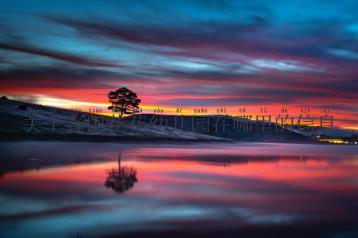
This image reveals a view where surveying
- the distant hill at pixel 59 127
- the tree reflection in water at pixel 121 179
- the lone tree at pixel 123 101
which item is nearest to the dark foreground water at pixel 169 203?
the tree reflection in water at pixel 121 179

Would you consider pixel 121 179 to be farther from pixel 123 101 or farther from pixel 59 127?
pixel 123 101

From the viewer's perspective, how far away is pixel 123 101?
93.3m

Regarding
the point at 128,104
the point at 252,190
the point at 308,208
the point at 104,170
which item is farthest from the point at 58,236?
the point at 128,104

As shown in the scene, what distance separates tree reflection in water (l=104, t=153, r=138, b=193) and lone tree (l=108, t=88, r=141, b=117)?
71412 millimetres

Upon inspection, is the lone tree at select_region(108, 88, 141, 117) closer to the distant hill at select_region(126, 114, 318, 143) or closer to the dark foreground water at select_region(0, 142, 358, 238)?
the distant hill at select_region(126, 114, 318, 143)

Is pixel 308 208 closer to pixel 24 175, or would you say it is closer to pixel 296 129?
pixel 24 175

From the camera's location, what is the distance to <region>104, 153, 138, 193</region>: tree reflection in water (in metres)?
16.1

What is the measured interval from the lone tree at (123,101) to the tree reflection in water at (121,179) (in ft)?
234

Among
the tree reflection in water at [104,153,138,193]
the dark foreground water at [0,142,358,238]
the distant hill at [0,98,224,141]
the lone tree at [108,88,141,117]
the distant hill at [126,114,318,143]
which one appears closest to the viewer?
the dark foreground water at [0,142,358,238]

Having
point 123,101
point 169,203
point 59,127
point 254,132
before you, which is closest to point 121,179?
point 169,203

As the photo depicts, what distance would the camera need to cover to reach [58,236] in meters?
8.94

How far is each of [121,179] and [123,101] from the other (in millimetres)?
76059

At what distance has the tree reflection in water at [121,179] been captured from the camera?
52.7ft

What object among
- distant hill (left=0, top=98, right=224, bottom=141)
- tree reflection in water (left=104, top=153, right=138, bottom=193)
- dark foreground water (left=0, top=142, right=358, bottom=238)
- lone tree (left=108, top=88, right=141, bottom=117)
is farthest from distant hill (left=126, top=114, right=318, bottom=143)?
dark foreground water (left=0, top=142, right=358, bottom=238)
